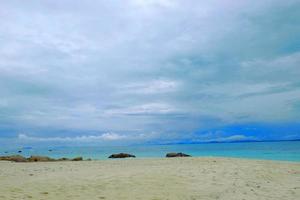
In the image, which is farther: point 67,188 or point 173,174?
point 173,174

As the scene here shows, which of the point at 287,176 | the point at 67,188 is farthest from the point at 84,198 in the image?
the point at 287,176

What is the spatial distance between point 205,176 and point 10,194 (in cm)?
846

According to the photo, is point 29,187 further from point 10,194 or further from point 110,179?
point 110,179

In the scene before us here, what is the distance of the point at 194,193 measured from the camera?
1131 centimetres

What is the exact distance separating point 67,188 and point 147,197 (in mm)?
3269

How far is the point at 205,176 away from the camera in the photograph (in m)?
15.0

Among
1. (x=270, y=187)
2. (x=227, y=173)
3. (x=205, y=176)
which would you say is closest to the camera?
(x=270, y=187)

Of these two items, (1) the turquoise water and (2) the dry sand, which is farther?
(1) the turquoise water

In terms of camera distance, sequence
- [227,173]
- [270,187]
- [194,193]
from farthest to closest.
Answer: [227,173], [270,187], [194,193]

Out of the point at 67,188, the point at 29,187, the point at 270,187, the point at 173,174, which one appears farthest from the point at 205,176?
the point at 29,187

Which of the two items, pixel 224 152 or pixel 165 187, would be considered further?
pixel 224 152

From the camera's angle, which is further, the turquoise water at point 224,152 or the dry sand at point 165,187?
the turquoise water at point 224,152

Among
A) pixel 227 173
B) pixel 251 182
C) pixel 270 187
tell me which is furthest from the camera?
pixel 227 173

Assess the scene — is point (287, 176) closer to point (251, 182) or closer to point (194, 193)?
point (251, 182)
